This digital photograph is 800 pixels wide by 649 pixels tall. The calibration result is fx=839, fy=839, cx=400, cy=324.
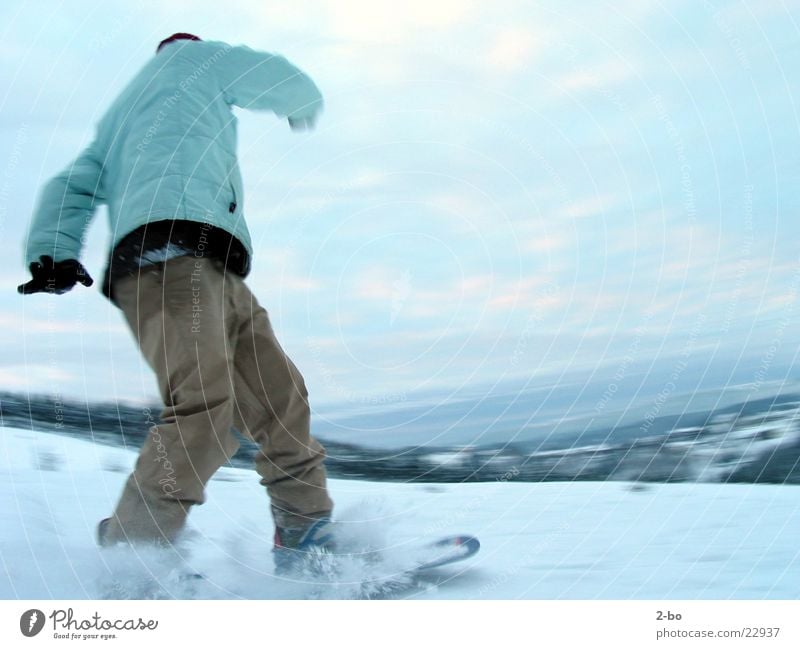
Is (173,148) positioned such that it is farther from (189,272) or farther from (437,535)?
(437,535)

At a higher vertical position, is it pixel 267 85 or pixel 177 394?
pixel 267 85

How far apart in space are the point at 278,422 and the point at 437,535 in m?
0.55

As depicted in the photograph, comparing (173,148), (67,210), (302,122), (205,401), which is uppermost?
(302,122)

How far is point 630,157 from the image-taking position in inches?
113

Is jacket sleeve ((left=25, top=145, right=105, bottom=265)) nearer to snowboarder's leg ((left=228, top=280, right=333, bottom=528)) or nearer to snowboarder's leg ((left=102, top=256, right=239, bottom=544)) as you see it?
snowboarder's leg ((left=102, top=256, right=239, bottom=544))

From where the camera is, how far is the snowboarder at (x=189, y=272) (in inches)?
76.6

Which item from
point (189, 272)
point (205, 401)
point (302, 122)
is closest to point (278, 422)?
point (205, 401)

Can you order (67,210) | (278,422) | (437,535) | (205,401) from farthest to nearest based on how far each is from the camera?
1. (437,535)
2. (278,422)
3. (67,210)
4. (205,401)

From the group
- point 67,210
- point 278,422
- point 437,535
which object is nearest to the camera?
point 67,210

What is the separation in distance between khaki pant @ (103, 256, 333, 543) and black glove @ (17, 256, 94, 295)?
0.35 ft

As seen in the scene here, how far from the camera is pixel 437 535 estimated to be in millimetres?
2336

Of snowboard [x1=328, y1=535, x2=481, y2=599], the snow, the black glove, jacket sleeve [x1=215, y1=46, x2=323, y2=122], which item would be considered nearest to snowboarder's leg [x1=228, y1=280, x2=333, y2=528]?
the snow

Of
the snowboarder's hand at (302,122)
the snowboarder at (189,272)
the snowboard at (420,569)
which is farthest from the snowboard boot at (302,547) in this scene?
the snowboarder's hand at (302,122)
